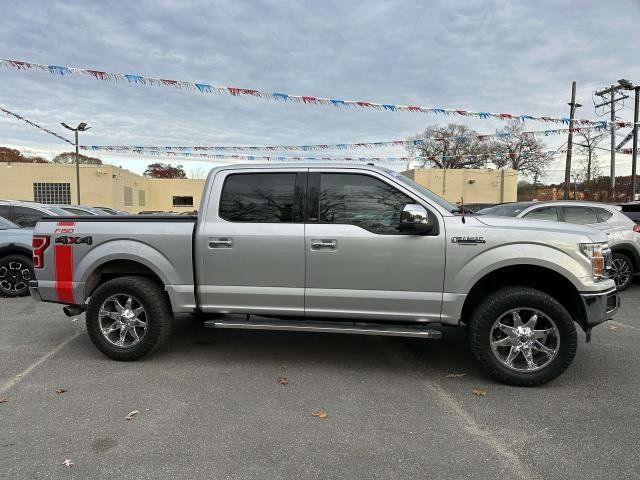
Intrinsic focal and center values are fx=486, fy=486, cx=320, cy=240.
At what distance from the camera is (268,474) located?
288 cm

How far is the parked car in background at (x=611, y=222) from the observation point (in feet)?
27.6

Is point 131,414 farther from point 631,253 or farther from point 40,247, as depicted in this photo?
point 631,253

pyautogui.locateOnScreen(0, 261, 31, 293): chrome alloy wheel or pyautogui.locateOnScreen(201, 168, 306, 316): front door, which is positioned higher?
pyautogui.locateOnScreen(201, 168, 306, 316): front door

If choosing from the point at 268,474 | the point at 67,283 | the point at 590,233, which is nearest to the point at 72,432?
the point at 268,474

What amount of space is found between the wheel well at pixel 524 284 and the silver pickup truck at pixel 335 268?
1 cm

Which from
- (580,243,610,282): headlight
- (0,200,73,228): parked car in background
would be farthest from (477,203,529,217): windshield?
(0,200,73,228): parked car in background

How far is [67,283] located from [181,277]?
1.24 meters

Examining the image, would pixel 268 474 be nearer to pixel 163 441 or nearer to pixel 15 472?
pixel 163 441

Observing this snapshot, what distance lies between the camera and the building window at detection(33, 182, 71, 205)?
34.6 m

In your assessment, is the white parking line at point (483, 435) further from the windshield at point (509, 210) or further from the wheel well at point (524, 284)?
the windshield at point (509, 210)

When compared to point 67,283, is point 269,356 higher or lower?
lower

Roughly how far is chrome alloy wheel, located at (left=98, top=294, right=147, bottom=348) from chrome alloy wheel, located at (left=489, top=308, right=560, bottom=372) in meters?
3.31

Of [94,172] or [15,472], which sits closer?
[15,472]

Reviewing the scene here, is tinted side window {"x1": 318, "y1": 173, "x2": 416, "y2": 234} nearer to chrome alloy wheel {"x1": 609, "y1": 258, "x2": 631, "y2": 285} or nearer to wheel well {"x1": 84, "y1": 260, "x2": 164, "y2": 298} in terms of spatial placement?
wheel well {"x1": 84, "y1": 260, "x2": 164, "y2": 298}
